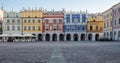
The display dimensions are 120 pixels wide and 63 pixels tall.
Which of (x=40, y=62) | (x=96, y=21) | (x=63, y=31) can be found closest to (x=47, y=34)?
(x=63, y=31)

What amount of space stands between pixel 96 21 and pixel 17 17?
25534 mm

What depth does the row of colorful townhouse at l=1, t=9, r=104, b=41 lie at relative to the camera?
70.8m

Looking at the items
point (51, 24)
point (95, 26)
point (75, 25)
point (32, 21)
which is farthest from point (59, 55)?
point (95, 26)

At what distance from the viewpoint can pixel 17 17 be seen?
7131 centimetres

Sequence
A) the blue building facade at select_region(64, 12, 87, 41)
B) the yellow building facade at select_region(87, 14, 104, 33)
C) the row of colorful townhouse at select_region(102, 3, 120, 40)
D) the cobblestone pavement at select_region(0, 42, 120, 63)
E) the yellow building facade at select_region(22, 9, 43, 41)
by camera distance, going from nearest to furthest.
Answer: the cobblestone pavement at select_region(0, 42, 120, 63), the row of colorful townhouse at select_region(102, 3, 120, 40), the yellow building facade at select_region(22, 9, 43, 41), the blue building facade at select_region(64, 12, 87, 41), the yellow building facade at select_region(87, 14, 104, 33)

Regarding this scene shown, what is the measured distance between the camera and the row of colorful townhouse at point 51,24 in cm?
7081

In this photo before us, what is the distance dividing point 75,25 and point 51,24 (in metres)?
7.73

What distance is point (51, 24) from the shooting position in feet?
233

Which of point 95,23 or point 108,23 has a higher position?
point 95,23

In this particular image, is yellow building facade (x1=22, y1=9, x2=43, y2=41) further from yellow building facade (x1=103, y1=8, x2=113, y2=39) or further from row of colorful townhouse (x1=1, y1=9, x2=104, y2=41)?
yellow building facade (x1=103, y1=8, x2=113, y2=39)

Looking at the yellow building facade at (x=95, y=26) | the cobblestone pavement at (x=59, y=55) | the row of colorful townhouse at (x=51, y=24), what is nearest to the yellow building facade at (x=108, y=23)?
the yellow building facade at (x=95, y=26)

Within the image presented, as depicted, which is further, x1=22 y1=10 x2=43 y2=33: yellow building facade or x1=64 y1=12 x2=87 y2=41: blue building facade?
x1=64 y1=12 x2=87 y2=41: blue building facade

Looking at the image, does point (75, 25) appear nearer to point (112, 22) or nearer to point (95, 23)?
point (95, 23)

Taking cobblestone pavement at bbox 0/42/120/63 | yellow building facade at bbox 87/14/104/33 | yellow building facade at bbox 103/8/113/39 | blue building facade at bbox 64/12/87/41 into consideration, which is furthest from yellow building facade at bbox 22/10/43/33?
cobblestone pavement at bbox 0/42/120/63
